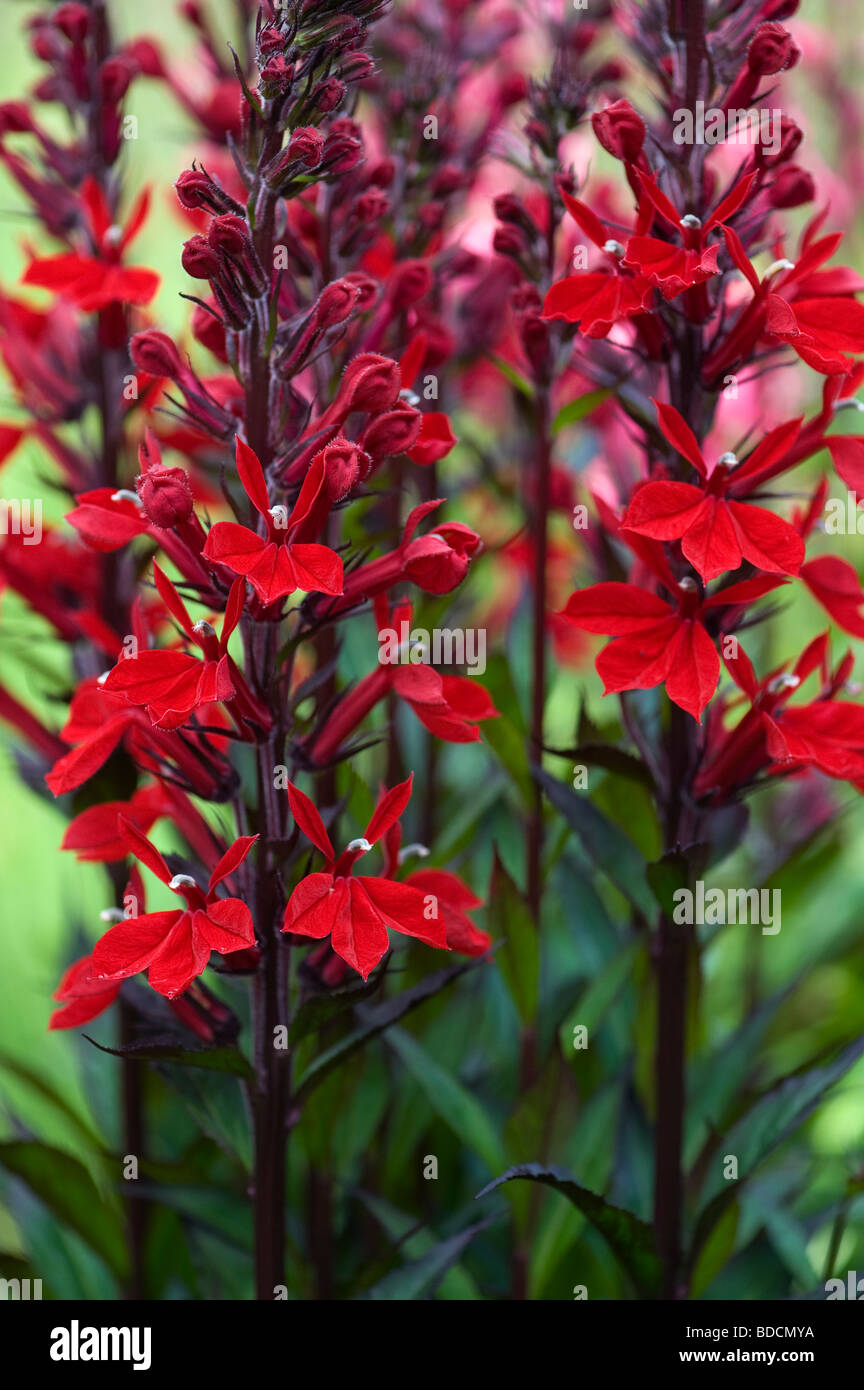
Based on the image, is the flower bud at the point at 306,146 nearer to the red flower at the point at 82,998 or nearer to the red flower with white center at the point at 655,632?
the red flower with white center at the point at 655,632

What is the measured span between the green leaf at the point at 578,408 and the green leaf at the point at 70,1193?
83 centimetres

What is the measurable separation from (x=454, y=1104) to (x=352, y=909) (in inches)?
17.3

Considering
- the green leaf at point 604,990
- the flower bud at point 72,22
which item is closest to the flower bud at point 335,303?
the flower bud at point 72,22

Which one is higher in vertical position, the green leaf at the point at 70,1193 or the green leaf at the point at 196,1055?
the green leaf at the point at 196,1055

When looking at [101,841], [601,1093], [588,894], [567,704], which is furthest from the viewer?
[567,704]

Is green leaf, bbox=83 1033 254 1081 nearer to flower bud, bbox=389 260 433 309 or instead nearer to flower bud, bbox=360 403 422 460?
flower bud, bbox=360 403 422 460

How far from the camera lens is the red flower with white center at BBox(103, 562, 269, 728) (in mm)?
767

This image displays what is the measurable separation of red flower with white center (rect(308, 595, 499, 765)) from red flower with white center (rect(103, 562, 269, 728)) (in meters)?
0.10

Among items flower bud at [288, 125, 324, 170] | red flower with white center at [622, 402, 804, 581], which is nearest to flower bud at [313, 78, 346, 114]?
flower bud at [288, 125, 324, 170]

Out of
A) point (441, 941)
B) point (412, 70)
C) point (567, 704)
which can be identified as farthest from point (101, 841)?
point (567, 704)

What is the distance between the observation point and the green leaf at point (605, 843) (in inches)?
41.3

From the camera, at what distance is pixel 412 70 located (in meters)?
1.29
